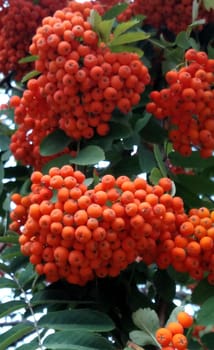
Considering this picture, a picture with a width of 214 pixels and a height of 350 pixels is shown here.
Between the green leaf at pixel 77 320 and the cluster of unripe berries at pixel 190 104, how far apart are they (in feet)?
2.85

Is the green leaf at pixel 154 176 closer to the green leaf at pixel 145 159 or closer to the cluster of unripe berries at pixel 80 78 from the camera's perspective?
the green leaf at pixel 145 159

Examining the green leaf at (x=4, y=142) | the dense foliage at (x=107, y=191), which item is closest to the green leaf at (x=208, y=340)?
the dense foliage at (x=107, y=191)

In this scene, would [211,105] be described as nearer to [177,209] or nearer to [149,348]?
[177,209]

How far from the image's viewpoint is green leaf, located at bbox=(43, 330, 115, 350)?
6.84 ft

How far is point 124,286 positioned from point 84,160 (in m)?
0.56

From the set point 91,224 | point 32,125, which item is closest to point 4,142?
point 32,125

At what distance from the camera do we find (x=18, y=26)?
3.41 meters

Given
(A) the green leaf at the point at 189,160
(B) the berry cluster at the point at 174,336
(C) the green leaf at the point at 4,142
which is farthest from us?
(C) the green leaf at the point at 4,142

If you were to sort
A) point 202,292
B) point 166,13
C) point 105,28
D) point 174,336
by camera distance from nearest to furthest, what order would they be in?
1. point 174,336
2. point 202,292
3. point 105,28
4. point 166,13

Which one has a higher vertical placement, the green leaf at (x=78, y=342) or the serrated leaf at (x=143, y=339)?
the green leaf at (x=78, y=342)

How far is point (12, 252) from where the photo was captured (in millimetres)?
2635

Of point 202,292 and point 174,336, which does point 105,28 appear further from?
point 174,336

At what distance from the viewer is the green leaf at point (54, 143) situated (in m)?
2.70

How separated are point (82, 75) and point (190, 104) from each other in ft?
1.55
